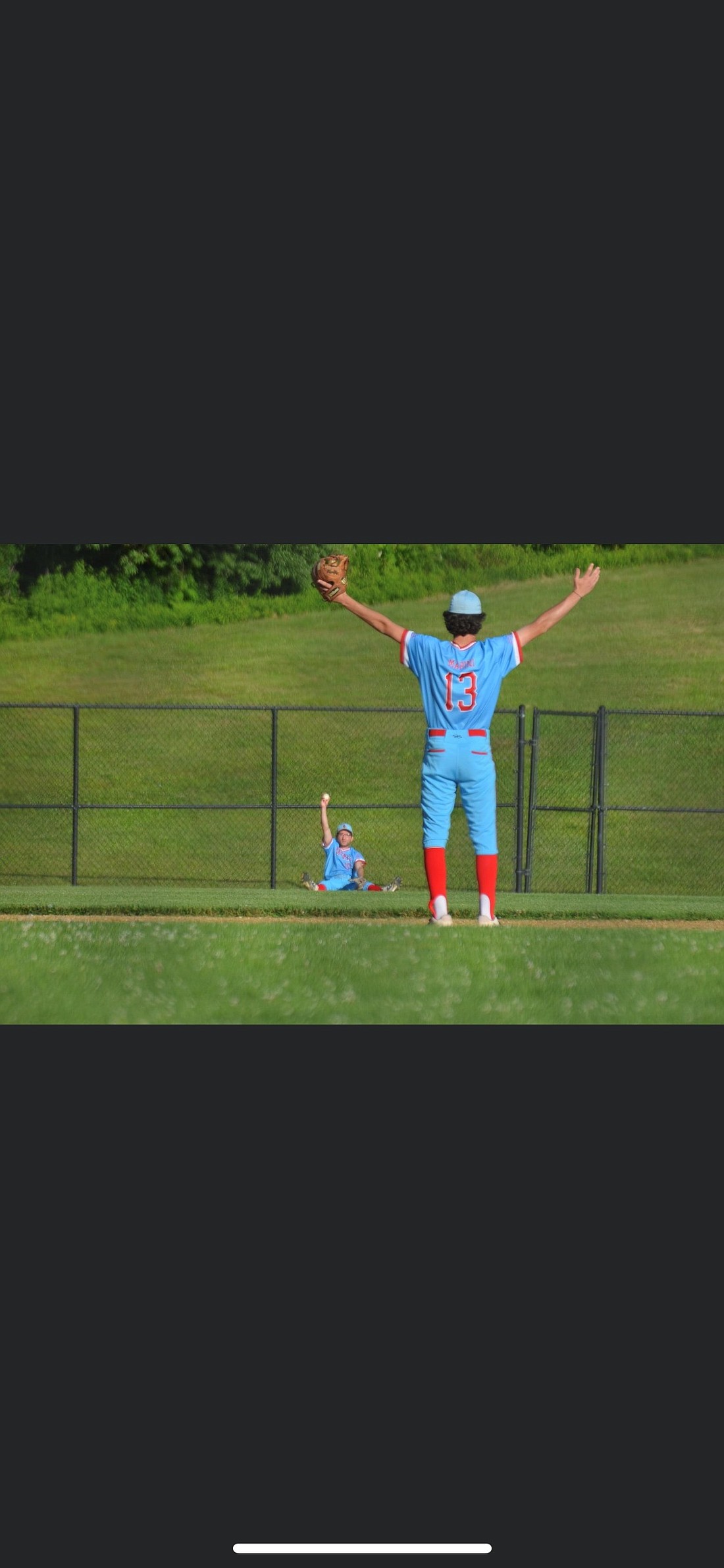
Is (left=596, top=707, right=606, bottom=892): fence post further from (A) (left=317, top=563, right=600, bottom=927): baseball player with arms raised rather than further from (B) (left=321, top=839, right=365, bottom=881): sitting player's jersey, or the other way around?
(A) (left=317, top=563, right=600, bottom=927): baseball player with arms raised

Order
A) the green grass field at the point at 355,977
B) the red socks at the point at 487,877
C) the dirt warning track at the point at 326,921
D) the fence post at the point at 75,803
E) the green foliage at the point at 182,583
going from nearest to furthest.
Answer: the green grass field at the point at 355,977, the red socks at the point at 487,877, the dirt warning track at the point at 326,921, the fence post at the point at 75,803, the green foliage at the point at 182,583

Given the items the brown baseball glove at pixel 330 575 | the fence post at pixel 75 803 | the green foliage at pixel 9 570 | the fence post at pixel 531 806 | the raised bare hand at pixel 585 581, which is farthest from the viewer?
the green foliage at pixel 9 570

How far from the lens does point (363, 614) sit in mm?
12562

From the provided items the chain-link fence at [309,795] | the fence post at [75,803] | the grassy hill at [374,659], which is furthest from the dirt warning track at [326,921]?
the grassy hill at [374,659]

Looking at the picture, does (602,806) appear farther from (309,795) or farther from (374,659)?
(374,659)

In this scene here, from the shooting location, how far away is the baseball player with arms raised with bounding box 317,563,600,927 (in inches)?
484

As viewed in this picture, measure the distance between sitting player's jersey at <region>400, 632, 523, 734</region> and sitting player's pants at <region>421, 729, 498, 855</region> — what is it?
10 centimetres

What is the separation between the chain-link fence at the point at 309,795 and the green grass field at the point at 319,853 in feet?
0.28

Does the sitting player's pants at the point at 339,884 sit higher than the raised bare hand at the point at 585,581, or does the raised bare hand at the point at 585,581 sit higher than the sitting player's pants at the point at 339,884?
the raised bare hand at the point at 585,581

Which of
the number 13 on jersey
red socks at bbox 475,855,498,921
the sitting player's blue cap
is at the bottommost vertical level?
red socks at bbox 475,855,498,921

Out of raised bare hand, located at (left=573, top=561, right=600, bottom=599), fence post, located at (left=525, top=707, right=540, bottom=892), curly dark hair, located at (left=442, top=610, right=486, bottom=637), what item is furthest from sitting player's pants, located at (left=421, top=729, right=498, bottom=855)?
fence post, located at (left=525, top=707, right=540, bottom=892)

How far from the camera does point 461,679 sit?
12.3 metres

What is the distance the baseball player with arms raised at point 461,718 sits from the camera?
1230 cm

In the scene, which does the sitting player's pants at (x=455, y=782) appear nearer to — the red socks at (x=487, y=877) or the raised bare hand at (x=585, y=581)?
the red socks at (x=487, y=877)
